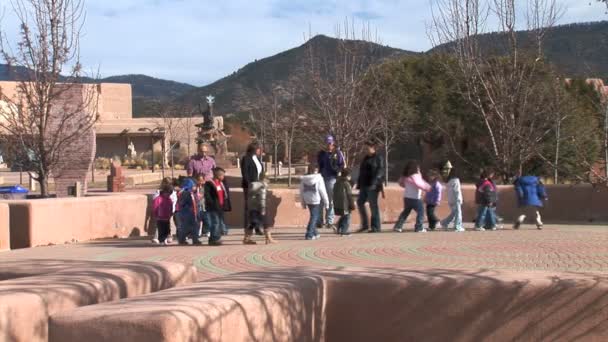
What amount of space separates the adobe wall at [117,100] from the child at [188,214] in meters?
77.5

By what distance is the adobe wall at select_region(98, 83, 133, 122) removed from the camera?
91125 mm

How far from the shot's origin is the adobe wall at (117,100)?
9112cm

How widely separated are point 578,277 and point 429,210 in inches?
428

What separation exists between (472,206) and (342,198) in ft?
15.3

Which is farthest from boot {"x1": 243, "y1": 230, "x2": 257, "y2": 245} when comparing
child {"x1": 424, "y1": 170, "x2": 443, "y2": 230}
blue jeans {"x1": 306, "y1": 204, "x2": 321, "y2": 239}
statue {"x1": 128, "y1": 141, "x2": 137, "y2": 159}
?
statue {"x1": 128, "y1": 141, "x2": 137, "y2": 159}

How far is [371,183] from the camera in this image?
15.8 m

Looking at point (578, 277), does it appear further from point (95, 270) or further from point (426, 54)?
point (426, 54)

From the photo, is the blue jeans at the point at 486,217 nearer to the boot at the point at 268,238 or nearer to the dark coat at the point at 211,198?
the boot at the point at 268,238

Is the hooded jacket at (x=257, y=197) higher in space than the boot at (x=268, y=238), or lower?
higher

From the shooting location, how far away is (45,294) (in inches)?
217

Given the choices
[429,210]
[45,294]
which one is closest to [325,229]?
[429,210]

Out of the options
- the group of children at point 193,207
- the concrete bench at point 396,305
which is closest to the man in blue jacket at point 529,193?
the group of children at point 193,207

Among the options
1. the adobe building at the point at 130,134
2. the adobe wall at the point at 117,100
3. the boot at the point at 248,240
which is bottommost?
the boot at the point at 248,240

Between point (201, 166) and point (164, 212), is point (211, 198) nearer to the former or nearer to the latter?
point (164, 212)
